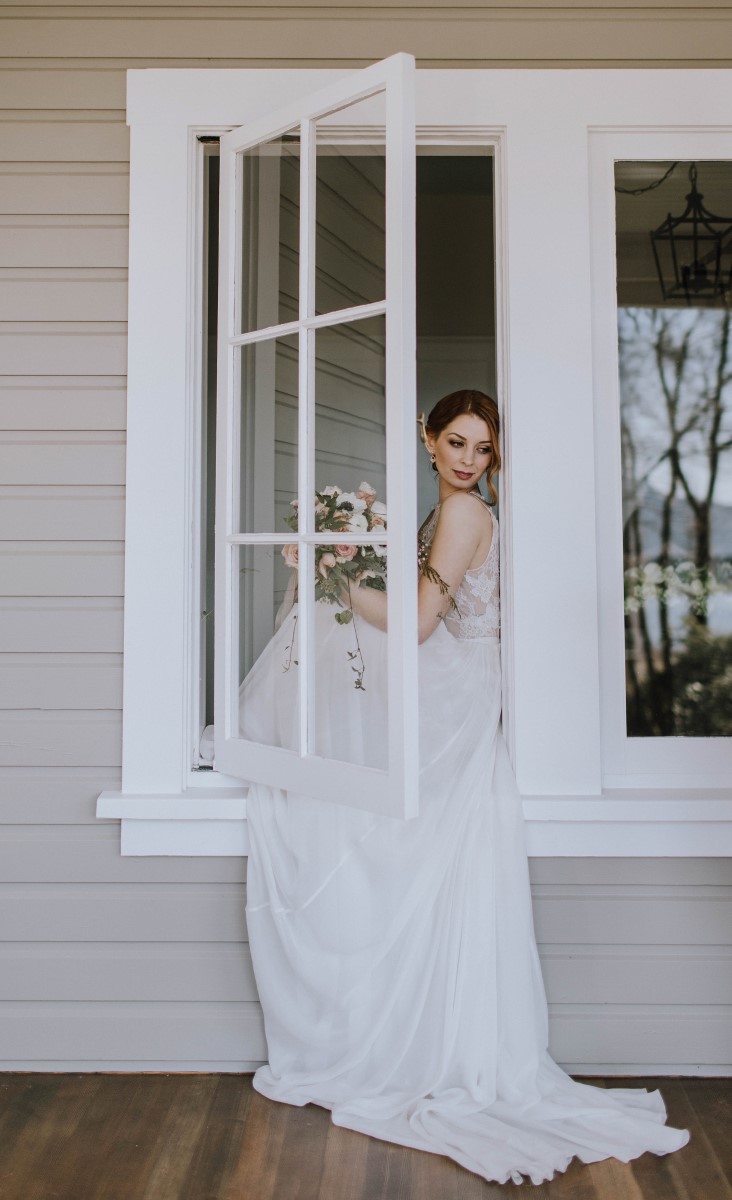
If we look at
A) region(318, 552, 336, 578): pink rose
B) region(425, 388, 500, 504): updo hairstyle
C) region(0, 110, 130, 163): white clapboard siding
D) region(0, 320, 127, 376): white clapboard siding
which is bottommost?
region(318, 552, 336, 578): pink rose

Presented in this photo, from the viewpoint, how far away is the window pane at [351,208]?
1994 mm

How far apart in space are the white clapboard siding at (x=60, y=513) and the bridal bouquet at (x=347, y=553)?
0.54m

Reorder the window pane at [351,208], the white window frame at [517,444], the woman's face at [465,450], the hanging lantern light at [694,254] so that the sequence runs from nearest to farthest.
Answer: the window pane at [351,208] → the white window frame at [517,444] → the woman's face at [465,450] → the hanging lantern light at [694,254]

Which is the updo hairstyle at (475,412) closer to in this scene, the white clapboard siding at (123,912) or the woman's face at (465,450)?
the woman's face at (465,450)

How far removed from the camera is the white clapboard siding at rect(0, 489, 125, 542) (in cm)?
235

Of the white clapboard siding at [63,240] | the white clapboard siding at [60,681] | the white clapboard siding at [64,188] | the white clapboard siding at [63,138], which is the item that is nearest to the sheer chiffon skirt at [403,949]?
the white clapboard siding at [60,681]

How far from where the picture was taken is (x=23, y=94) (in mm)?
2359

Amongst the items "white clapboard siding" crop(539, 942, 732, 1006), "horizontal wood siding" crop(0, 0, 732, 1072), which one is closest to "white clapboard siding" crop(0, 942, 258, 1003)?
"horizontal wood siding" crop(0, 0, 732, 1072)

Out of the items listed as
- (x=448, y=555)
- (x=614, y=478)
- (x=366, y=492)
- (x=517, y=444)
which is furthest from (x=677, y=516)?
(x=366, y=492)

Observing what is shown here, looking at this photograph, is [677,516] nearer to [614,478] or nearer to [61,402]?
[614,478]

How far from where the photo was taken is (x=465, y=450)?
94.0 inches

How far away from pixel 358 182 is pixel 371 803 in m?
1.37

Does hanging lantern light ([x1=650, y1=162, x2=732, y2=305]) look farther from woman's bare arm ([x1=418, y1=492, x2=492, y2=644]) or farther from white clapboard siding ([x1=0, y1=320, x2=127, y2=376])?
white clapboard siding ([x1=0, y1=320, x2=127, y2=376])

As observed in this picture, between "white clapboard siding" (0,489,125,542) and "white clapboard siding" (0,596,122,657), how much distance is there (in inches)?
6.5
